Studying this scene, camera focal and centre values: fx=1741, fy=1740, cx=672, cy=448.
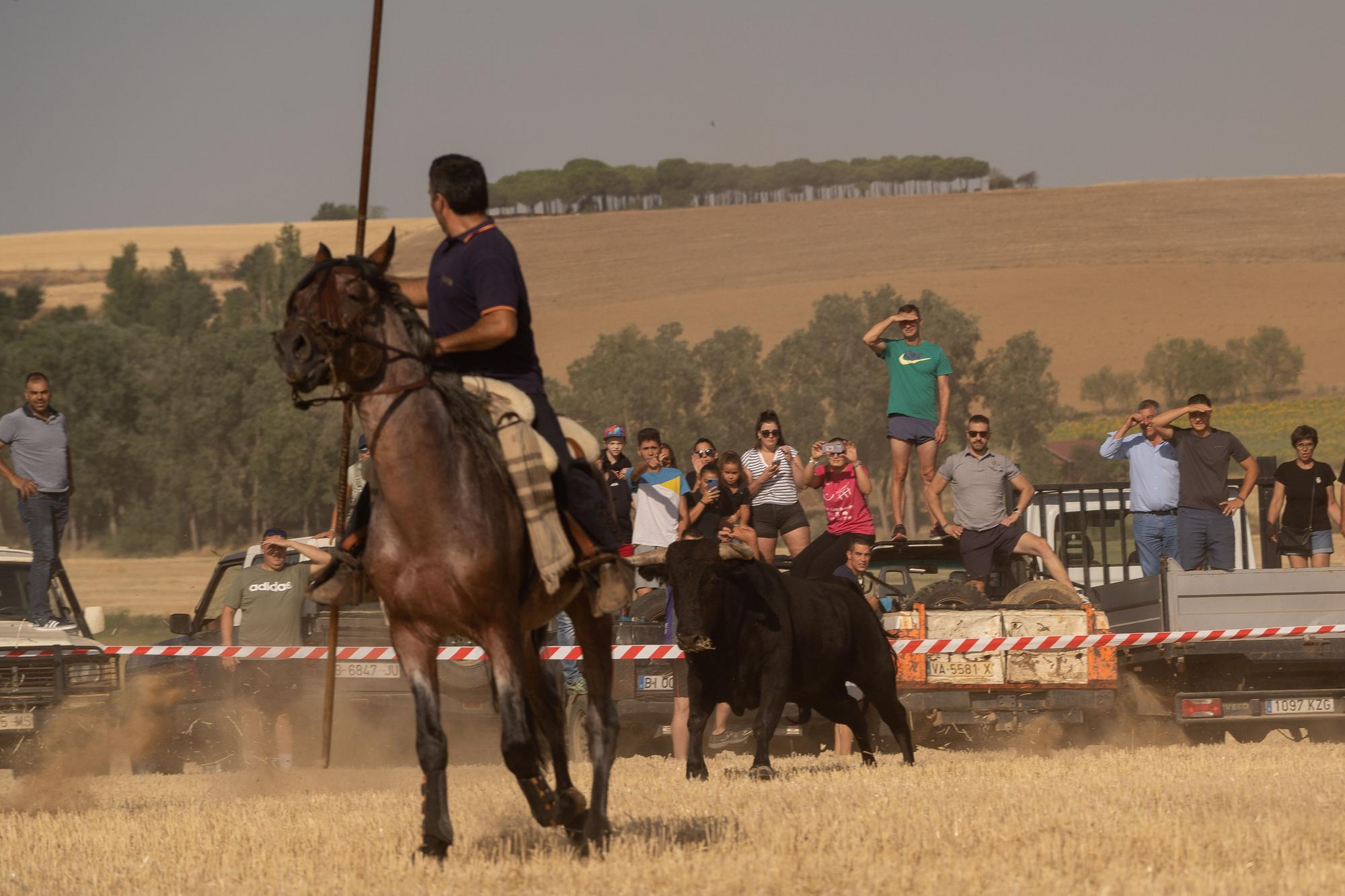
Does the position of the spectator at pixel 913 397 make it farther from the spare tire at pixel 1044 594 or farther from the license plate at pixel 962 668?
the license plate at pixel 962 668

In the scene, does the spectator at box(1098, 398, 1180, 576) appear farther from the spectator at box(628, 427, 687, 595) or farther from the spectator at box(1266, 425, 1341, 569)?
the spectator at box(628, 427, 687, 595)

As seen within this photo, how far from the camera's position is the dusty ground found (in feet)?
296

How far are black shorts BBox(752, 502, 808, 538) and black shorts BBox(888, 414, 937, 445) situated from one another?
1321 mm

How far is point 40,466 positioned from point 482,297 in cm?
791

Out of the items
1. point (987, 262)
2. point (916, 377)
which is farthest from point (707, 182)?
point (916, 377)

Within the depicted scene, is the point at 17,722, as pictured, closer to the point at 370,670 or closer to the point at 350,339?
the point at 370,670

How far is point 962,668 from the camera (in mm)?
14312

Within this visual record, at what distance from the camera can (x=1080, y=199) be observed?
118 meters

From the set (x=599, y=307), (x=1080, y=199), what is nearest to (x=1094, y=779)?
(x=599, y=307)

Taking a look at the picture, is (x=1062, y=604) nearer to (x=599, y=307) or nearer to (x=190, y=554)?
(x=190, y=554)

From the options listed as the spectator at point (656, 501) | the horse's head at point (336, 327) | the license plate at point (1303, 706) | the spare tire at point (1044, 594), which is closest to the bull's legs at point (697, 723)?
the spectator at point (656, 501)

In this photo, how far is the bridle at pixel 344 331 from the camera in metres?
7.21

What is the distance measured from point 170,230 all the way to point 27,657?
135m

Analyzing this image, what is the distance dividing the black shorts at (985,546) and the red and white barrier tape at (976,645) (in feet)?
3.66
